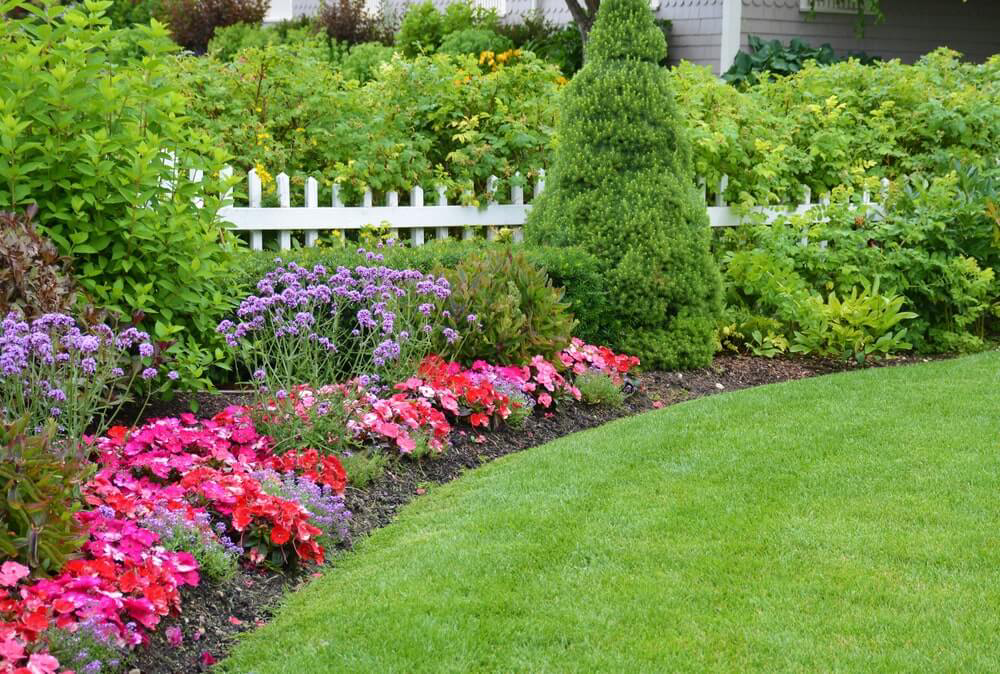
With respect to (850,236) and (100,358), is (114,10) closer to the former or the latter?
(850,236)

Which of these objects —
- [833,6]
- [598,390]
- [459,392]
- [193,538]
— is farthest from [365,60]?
[193,538]

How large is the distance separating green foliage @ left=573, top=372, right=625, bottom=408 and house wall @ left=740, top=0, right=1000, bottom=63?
36.9ft

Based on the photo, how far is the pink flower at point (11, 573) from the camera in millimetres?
3246

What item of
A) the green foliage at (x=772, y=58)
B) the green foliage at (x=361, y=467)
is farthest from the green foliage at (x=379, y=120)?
Answer: the green foliage at (x=772, y=58)

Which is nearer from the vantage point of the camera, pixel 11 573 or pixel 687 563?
pixel 11 573

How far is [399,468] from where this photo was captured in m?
5.18

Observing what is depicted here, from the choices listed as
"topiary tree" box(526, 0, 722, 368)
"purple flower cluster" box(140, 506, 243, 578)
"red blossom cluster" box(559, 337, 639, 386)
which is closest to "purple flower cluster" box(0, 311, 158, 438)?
"purple flower cluster" box(140, 506, 243, 578)

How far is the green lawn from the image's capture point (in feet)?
11.5

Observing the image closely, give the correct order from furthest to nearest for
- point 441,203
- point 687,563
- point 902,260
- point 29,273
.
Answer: point 902,260 → point 441,203 → point 29,273 → point 687,563

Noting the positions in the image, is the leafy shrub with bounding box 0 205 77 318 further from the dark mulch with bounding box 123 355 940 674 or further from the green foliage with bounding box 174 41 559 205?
the green foliage with bounding box 174 41 559 205

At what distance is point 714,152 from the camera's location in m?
8.55

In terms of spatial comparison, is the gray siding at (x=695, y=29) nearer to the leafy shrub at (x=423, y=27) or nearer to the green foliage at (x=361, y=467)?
the leafy shrub at (x=423, y=27)

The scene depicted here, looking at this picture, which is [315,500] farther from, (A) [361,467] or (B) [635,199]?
(B) [635,199]

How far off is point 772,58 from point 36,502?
14.2m
